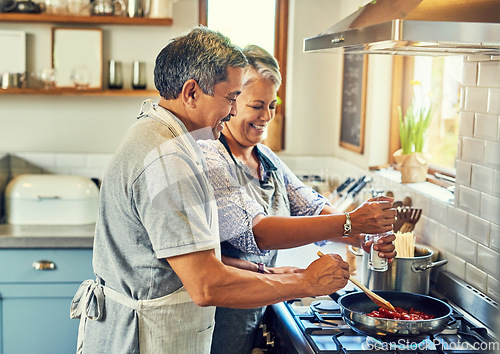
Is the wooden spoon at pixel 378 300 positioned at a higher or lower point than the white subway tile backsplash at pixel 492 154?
lower

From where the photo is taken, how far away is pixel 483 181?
2102 millimetres

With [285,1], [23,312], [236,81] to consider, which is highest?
[285,1]

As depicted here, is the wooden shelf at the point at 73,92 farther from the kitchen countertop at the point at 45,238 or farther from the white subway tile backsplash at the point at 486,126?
the white subway tile backsplash at the point at 486,126

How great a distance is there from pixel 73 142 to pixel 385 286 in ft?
8.30

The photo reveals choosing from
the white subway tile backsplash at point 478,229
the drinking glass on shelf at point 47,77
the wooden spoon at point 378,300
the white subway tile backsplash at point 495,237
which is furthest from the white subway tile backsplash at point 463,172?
the drinking glass on shelf at point 47,77

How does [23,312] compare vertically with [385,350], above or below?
below

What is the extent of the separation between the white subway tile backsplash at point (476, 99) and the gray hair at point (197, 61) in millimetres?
949

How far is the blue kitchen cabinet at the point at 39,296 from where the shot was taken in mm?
3197

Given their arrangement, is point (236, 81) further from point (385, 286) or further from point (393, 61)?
point (393, 61)

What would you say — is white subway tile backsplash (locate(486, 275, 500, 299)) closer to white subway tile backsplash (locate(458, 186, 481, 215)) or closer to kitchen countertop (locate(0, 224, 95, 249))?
white subway tile backsplash (locate(458, 186, 481, 215))

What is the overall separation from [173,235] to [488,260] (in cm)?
114

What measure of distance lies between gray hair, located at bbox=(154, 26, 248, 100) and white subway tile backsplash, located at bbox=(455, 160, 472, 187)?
3.35 ft

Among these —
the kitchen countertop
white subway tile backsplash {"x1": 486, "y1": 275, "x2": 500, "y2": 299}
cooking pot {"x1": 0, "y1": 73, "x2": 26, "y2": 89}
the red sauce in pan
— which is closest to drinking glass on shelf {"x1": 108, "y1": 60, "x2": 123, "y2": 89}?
cooking pot {"x1": 0, "y1": 73, "x2": 26, "y2": 89}

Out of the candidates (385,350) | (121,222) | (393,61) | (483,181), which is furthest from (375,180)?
(121,222)
